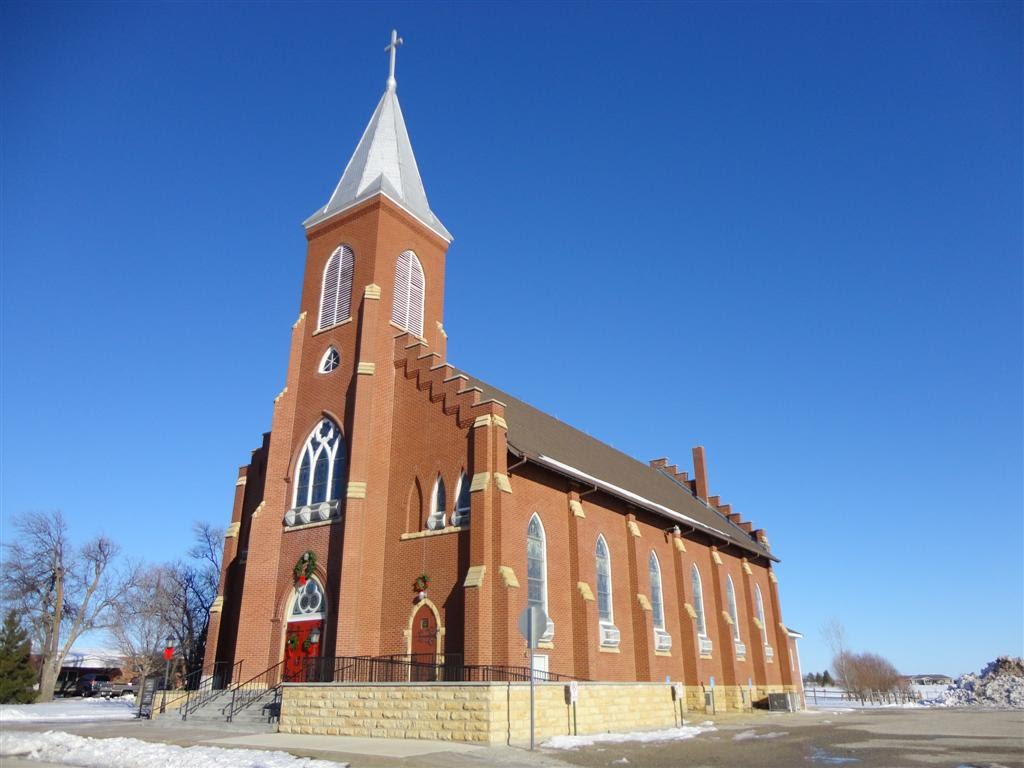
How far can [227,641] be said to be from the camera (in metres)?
25.4

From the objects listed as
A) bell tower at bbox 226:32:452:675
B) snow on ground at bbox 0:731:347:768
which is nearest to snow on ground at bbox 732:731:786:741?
bell tower at bbox 226:32:452:675

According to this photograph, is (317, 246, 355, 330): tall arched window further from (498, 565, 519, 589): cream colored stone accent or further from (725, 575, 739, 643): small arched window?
(725, 575, 739, 643): small arched window

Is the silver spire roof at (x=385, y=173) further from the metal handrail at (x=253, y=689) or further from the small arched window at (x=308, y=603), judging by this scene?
the metal handrail at (x=253, y=689)

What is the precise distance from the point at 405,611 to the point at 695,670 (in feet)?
44.0

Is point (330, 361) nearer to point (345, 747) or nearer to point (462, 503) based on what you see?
point (462, 503)

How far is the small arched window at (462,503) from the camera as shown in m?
21.6

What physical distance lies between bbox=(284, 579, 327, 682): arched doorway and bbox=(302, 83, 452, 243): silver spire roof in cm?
1445

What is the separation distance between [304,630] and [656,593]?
13.7 m

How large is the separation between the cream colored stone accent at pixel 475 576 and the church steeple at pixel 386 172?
49.1ft

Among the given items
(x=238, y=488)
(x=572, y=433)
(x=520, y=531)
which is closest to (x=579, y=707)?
(x=520, y=531)

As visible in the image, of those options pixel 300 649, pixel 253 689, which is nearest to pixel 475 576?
pixel 300 649

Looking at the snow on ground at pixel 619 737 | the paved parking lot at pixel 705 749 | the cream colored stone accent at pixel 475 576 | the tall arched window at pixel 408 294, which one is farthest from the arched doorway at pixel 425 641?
the tall arched window at pixel 408 294

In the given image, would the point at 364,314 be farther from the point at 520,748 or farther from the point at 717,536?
the point at 717,536

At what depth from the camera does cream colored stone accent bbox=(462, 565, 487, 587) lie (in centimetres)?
1984
